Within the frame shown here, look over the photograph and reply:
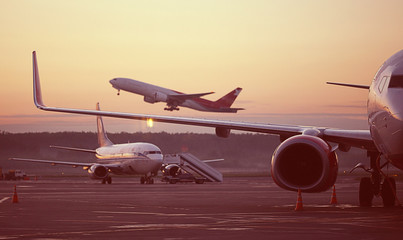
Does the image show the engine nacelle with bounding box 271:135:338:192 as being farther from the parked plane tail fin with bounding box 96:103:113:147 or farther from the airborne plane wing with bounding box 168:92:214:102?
the airborne plane wing with bounding box 168:92:214:102

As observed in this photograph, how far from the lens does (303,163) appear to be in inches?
713

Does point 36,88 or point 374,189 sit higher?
point 36,88

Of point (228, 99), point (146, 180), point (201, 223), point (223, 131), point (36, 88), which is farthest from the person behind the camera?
point (228, 99)

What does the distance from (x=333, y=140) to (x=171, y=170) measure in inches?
1723

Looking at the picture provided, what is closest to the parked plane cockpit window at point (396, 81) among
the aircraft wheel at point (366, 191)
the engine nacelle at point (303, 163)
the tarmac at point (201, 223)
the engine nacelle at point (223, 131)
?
the tarmac at point (201, 223)

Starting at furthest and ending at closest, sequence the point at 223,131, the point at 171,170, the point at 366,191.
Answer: the point at 171,170 < the point at 366,191 < the point at 223,131

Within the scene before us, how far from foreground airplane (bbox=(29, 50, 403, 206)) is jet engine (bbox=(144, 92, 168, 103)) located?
63.9 m

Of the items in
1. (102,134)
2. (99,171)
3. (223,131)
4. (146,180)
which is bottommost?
(146,180)

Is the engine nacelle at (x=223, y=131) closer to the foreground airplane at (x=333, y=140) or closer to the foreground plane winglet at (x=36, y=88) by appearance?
the foreground airplane at (x=333, y=140)

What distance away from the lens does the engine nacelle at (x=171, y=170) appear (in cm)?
6225

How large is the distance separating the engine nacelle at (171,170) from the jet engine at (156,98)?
1013 inches

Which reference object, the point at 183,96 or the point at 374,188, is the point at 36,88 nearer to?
the point at 374,188

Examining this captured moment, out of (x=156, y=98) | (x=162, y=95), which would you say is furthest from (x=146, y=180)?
(x=162, y=95)

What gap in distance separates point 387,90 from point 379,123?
695mm
